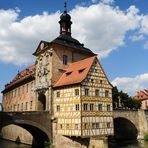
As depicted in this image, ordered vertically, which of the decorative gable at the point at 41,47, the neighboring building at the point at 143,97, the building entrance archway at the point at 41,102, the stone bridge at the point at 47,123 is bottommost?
the stone bridge at the point at 47,123

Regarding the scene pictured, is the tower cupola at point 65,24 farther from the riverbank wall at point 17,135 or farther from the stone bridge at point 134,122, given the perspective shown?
the riverbank wall at point 17,135

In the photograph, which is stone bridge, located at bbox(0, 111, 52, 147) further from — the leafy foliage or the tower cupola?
the leafy foliage

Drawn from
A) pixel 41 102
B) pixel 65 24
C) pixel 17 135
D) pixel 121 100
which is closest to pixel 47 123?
pixel 41 102

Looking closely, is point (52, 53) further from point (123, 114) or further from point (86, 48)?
point (123, 114)

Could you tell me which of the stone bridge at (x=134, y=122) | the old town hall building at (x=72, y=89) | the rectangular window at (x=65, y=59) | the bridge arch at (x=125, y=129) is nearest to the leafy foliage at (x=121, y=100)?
the bridge arch at (x=125, y=129)

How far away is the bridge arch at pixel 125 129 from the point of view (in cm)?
4166

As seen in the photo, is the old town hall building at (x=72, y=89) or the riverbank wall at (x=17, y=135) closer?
the old town hall building at (x=72, y=89)

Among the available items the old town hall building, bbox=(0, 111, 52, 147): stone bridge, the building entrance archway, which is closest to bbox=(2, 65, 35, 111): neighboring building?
the old town hall building

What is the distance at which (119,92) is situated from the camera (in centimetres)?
5406

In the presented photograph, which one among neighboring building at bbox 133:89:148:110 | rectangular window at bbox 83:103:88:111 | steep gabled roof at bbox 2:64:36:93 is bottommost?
rectangular window at bbox 83:103:88:111

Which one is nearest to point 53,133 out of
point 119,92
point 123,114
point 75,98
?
point 75,98

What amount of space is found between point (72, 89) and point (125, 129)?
756 inches

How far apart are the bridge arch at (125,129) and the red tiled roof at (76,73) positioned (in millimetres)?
12728

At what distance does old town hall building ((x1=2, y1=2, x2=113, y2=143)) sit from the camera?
28.9 metres
